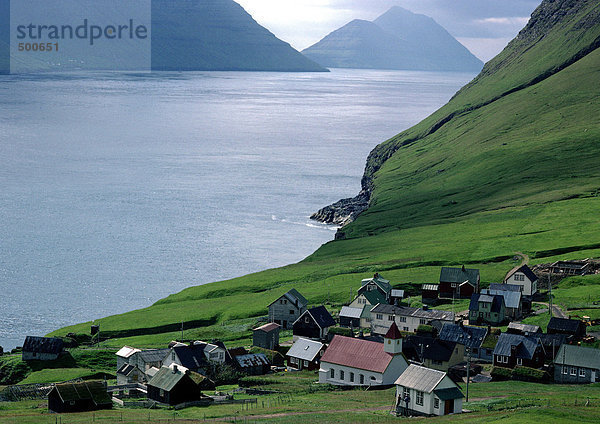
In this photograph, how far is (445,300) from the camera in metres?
110

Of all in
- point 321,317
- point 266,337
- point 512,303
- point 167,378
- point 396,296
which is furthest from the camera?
point 396,296

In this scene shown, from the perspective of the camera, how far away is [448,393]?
188 ft

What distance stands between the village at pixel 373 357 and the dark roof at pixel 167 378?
0.11 meters

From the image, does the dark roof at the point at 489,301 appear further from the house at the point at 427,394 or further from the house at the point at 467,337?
the house at the point at 427,394

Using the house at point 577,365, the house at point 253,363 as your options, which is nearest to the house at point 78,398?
the house at point 253,363

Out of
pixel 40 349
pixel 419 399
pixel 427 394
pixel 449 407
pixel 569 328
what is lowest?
pixel 40 349

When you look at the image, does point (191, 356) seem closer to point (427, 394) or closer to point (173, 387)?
point (173, 387)

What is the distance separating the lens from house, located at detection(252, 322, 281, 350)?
8681 cm

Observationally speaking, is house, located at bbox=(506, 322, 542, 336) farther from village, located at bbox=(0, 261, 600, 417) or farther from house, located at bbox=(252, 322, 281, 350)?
house, located at bbox=(252, 322, 281, 350)

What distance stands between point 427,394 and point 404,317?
3673 cm

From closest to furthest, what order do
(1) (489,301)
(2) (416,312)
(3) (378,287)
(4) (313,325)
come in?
(4) (313,325)
(2) (416,312)
(1) (489,301)
(3) (378,287)

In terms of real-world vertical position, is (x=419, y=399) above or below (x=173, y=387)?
above

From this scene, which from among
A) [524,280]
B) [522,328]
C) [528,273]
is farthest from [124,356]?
[528,273]

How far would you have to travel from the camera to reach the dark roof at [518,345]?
3000 inches
